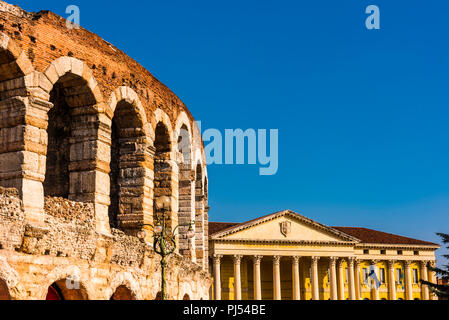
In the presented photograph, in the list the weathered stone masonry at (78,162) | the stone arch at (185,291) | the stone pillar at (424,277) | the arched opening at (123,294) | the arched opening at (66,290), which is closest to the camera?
the weathered stone masonry at (78,162)

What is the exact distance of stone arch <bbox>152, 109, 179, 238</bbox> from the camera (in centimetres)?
1880

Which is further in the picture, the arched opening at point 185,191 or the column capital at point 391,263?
the column capital at point 391,263

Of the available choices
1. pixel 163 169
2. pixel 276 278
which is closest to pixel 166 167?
pixel 163 169

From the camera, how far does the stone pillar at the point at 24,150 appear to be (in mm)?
12234

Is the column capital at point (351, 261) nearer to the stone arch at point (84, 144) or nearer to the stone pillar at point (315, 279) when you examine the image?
the stone pillar at point (315, 279)

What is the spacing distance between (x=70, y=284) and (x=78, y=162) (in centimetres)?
290

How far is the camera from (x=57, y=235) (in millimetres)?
12414

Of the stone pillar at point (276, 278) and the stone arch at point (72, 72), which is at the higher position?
the stone arch at point (72, 72)

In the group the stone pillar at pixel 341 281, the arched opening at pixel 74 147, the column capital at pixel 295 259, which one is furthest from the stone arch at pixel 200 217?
the stone pillar at pixel 341 281

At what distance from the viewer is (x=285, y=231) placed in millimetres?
62938

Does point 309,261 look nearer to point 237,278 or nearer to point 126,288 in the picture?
point 237,278

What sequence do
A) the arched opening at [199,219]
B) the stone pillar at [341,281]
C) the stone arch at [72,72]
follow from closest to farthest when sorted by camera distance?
the stone arch at [72,72] < the arched opening at [199,219] < the stone pillar at [341,281]

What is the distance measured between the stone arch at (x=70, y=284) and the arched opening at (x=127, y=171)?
11.5 feet

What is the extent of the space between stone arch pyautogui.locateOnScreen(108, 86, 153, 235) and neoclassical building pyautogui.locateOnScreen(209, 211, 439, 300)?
41.6 m
